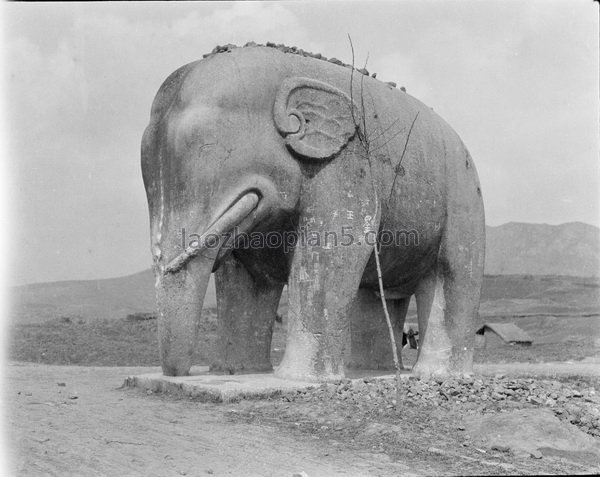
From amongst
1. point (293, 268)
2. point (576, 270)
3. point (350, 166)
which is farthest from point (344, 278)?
point (576, 270)

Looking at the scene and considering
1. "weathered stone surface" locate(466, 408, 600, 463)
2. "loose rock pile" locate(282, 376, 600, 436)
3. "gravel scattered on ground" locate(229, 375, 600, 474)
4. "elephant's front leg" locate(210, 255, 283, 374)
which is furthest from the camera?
"elephant's front leg" locate(210, 255, 283, 374)

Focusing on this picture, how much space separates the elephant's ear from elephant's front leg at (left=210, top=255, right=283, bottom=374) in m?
1.63

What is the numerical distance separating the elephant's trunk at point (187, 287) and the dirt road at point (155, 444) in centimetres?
56

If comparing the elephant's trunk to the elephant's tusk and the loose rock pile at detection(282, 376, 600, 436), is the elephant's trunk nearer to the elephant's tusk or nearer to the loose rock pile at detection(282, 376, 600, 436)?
the elephant's tusk

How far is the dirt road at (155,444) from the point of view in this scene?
4422mm

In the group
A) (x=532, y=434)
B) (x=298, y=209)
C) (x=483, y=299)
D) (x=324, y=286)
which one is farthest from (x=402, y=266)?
(x=483, y=299)

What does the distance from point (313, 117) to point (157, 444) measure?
3917 millimetres

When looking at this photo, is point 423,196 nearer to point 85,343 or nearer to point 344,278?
point 344,278

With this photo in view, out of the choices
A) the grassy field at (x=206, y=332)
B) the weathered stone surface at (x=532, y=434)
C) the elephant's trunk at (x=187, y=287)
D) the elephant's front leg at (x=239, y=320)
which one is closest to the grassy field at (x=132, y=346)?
the grassy field at (x=206, y=332)

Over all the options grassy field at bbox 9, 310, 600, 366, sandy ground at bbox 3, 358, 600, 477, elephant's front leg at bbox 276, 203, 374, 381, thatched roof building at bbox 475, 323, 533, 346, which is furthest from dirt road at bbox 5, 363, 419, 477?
thatched roof building at bbox 475, 323, 533, 346

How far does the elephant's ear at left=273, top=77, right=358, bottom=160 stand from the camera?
24.5ft

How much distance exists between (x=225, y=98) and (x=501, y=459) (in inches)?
163

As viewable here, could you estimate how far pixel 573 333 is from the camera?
923 inches

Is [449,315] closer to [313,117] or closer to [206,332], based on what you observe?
[313,117]
